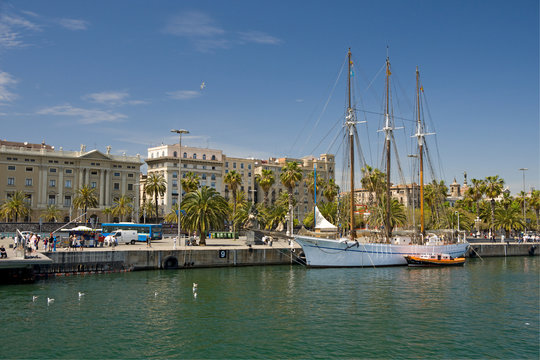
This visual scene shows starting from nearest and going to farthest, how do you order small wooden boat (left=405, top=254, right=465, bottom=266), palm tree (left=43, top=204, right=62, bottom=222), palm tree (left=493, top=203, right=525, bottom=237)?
small wooden boat (left=405, top=254, right=465, bottom=266)
palm tree (left=493, top=203, right=525, bottom=237)
palm tree (left=43, top=204, right=62, bottom=222)

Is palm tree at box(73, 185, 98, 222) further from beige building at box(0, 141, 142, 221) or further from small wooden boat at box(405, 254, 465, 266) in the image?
small wooden boat at box(405, 254, 465, 266)

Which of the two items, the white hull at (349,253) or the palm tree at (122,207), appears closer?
the white hull at (349,253)

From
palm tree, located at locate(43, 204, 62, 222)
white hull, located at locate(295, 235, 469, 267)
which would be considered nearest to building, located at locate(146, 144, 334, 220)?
palm tree, located at locate(43, 204, 62, 222)

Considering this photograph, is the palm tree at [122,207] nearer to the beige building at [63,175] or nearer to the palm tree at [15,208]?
the beige building at [63,175]

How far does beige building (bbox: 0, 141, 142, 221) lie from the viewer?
109 m

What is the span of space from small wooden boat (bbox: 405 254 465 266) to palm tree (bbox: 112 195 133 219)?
71671 mm

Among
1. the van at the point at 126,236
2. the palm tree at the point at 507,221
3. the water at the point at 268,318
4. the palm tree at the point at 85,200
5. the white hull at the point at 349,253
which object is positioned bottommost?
the water at the point at 268,318

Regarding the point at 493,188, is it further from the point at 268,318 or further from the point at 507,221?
the point at 268,318

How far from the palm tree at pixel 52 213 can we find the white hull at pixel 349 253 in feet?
237

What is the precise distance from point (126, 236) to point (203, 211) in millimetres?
14165

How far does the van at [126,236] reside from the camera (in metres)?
67.8

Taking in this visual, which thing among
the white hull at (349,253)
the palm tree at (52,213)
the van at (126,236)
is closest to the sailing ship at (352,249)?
the white hull at (349,253)

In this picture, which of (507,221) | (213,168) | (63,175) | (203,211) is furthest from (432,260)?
(63,175)

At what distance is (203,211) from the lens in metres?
63.9
